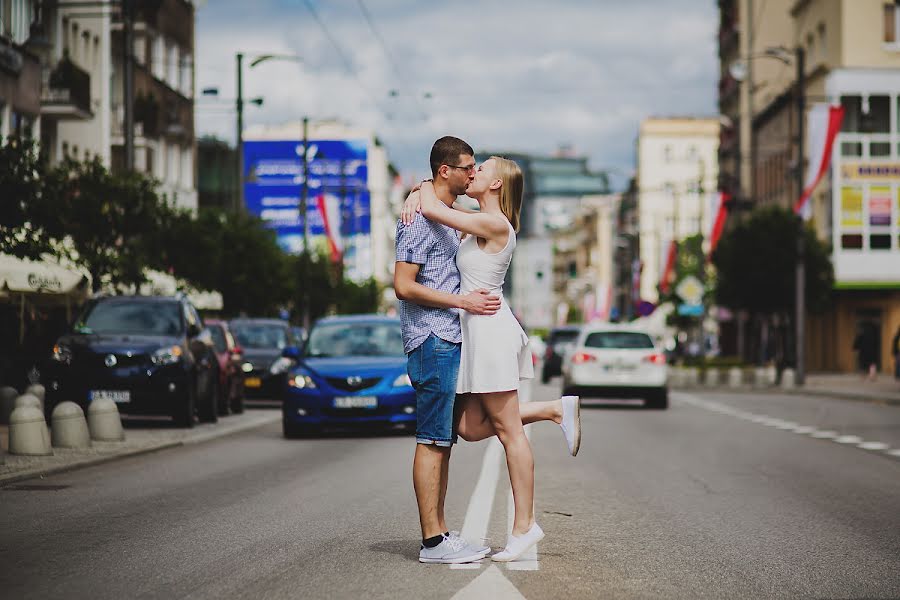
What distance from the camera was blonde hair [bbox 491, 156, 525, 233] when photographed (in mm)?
8930

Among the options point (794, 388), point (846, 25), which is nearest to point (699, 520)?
point (794, 388)

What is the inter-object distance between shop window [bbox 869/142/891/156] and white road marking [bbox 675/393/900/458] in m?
31.5

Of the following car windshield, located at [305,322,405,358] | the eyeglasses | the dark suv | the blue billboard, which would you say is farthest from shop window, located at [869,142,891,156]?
the eyeglasses

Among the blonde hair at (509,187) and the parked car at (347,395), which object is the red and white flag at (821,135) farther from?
the blonde hair at (509,187)

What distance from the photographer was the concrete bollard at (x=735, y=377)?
49750mm

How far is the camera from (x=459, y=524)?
10.9 metres

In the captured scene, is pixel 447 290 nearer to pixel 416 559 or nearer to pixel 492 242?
pixel 492 242

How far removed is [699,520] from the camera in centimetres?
1130

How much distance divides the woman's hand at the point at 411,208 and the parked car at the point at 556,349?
135ft

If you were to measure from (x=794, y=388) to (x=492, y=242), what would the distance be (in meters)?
39.0

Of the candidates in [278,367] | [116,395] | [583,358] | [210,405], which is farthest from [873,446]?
[278,367]

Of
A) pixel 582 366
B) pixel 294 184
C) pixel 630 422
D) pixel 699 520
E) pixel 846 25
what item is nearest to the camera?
pixel 699 520

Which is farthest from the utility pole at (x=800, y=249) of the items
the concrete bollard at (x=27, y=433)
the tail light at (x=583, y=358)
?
the concrete bollard at (x=27, y=433)

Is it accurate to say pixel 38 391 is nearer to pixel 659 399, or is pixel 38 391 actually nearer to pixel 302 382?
pixel 302 382
